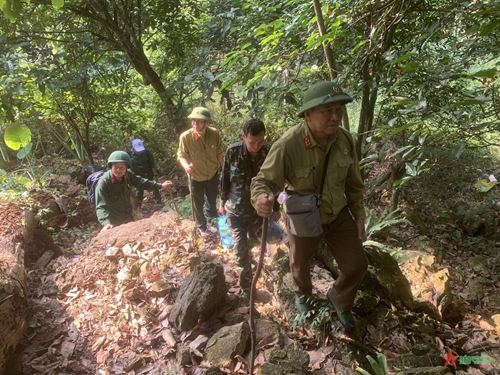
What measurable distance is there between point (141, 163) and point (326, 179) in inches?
240

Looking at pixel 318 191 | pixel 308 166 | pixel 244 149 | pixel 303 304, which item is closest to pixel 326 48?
pixel 244 149

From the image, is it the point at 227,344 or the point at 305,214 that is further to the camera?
the point at 227,344

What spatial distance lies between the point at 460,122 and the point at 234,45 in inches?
179

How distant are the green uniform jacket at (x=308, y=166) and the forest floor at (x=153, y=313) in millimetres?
1519

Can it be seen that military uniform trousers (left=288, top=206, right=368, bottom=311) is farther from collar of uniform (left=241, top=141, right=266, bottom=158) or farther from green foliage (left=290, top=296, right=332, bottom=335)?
collar of uniform (left=241, top=141, right=266, bottom=158)

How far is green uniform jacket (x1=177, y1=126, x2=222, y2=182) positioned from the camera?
A: 5.36 m

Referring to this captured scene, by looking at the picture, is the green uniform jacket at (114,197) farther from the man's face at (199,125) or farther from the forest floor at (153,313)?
the man's face at (199,125)

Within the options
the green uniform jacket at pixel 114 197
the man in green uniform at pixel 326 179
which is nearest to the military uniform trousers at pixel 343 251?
the man in green uniform at pixel 326 179

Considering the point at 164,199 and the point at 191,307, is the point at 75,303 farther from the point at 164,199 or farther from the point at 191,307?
the point at 164,199

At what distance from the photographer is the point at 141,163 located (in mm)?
7773

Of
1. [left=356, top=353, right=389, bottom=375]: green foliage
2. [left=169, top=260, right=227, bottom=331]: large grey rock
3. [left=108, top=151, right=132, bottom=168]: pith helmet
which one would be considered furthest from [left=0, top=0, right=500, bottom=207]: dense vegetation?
[left=169, top=260, right=227, bottom=331]: large grey rock

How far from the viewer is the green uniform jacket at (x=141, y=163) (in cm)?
774

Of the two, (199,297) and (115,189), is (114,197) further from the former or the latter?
(199,297)

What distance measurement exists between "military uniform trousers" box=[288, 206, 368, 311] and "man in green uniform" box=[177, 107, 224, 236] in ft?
9.33
